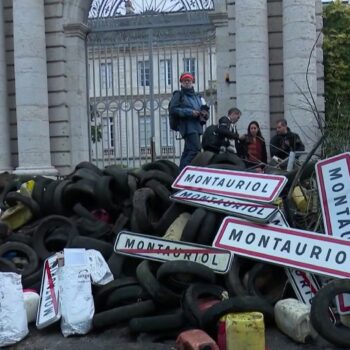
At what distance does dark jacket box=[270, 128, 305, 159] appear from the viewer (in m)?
9.23

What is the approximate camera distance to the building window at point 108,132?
15.6 metres

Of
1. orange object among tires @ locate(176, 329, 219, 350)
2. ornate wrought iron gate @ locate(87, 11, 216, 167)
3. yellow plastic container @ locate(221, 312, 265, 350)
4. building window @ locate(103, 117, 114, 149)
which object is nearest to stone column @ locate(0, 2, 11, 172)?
ornate wrought iron gate @ locate(87, 11, 216, 167)

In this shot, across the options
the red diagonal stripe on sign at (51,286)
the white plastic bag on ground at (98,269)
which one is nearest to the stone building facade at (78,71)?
the white plastic bag on ground at (98,269)

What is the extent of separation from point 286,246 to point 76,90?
36.0ft

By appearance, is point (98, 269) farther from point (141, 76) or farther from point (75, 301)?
point (141, 76)

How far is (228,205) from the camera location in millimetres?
5324

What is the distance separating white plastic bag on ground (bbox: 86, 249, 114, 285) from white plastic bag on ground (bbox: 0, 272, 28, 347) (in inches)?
23.7

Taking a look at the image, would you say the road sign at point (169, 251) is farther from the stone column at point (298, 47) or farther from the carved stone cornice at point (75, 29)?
the carved stone cornice at point (75, 29)

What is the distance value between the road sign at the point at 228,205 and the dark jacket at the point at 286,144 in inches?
146

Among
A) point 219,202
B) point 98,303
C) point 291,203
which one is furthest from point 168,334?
point 291,203

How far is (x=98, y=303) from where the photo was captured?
188 inches

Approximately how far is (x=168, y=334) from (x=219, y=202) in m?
1.44

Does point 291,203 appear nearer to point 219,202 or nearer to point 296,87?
point 219,202

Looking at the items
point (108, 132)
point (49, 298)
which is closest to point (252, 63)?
point (108, 132)
